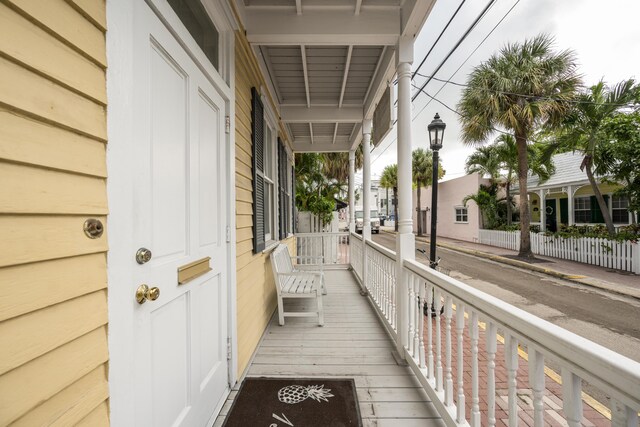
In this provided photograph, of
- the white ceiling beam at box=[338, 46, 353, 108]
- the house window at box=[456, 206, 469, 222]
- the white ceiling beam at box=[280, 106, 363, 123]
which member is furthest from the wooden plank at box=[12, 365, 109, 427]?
the house window at box=[456, 206, 469, 222]

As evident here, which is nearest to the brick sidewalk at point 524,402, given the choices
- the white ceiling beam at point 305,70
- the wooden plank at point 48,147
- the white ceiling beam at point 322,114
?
the wooden plank at point 48,147

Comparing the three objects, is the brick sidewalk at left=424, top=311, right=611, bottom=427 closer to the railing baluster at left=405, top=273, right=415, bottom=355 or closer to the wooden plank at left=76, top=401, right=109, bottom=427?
the railing baluster at left=405, top=273, right=415, bottom=355

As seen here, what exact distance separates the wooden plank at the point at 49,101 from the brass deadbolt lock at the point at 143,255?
403 mm

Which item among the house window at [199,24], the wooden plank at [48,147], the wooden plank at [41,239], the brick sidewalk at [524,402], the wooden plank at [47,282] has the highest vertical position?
the house window at [199,24]

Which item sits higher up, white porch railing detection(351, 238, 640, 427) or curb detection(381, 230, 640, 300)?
white porch railing detection(351, 238, 640, 427)

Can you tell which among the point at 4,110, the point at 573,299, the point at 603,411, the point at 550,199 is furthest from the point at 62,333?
the point at 550,199

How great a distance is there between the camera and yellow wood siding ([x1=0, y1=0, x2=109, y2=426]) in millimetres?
594

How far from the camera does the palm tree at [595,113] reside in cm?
682

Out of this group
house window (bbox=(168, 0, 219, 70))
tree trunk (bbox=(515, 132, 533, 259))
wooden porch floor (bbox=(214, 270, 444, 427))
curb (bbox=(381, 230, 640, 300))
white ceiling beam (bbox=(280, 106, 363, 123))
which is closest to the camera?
house window (bbox=(168, 0, 219, 70))

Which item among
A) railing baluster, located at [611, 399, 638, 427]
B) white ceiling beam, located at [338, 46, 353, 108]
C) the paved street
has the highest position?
white ceiling beam, located at [338, 46, 353, 108]

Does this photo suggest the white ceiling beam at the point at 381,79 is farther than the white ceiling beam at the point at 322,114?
No

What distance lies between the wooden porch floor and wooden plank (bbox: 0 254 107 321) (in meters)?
1.40

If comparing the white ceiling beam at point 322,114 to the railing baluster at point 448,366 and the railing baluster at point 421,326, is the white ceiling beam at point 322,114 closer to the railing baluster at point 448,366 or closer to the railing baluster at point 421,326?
the railing baluster at point 421,326

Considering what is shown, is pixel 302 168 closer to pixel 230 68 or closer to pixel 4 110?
pixel 230 68
